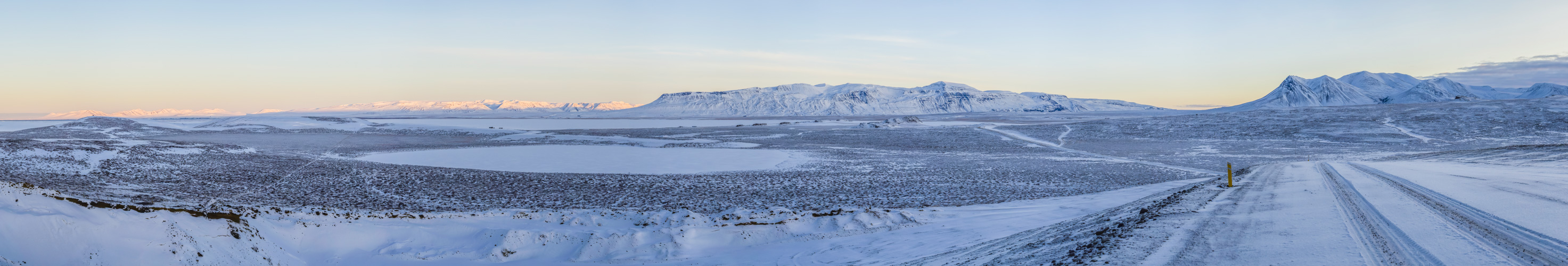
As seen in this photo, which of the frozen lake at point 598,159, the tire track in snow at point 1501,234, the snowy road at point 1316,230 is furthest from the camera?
the frozen lake at point 598,159

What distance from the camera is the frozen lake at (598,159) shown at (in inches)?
898

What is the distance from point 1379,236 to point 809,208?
8.92m

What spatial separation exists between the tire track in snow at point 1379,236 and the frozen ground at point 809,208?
4cm

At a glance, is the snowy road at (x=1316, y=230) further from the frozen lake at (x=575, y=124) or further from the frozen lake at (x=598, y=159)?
the frozen lake at (x=575, y=124)

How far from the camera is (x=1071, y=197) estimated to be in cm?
1501

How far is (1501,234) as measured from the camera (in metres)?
7.21

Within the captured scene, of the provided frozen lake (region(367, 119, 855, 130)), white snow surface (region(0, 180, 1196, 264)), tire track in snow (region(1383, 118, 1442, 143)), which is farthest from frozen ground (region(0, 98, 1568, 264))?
frozen lake (region(367, 119, 855, 130))

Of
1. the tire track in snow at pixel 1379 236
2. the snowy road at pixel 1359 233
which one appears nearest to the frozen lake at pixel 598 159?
the snowy road at pixel 1359 233

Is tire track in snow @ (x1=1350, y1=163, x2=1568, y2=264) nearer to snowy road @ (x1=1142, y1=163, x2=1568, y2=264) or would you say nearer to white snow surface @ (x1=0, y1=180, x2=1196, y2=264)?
snowy road @ (x1=1142, y1=163, x2=1568, y2=264)

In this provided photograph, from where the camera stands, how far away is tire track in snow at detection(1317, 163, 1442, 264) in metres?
6.29

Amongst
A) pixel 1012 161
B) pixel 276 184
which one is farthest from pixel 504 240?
pixel 1012 161

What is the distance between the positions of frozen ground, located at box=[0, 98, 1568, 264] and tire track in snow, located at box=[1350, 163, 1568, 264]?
4 cm

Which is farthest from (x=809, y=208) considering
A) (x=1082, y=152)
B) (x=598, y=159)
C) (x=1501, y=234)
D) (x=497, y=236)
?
(x=1082, y=152)

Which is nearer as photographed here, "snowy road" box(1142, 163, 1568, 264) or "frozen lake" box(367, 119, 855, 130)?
"snowy road" box(1142, 163, 1568, 264)
